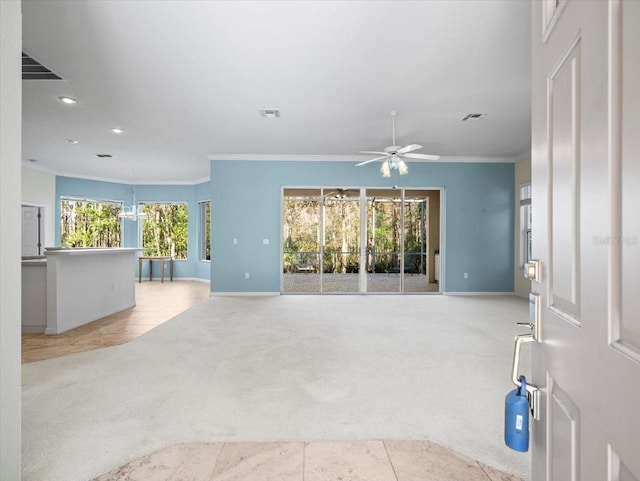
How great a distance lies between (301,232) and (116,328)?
4.00 meters

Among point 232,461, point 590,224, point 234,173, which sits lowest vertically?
point 232,461

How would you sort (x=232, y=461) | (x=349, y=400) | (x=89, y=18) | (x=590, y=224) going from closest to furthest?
1. (x=590, y=224)
2. (x=232, y=461)
3. (x=349, y=400)
4. (x=89, y=18)

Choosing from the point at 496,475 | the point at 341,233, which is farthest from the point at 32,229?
the point at 496,475

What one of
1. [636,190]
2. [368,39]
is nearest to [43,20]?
[368,39]

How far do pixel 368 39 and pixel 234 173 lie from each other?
485 centimetres

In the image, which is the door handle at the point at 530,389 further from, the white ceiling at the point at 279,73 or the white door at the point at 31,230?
the white door at the point at 31,230

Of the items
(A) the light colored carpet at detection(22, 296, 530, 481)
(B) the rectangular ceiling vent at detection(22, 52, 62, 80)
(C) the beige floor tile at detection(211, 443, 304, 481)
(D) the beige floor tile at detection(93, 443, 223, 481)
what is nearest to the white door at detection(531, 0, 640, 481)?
(C) the beige floor tile at detection(211, 443, 304, 481)

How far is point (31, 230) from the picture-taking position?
877cm

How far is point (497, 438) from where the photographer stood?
2.10m

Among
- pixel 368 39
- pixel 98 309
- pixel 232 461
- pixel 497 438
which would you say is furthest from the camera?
pixel 98 309

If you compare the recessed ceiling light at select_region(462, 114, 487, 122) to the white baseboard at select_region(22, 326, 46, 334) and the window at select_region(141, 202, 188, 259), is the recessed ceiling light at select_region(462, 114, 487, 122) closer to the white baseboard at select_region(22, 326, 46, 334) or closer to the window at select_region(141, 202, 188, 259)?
the white baseboard at select_region(22, 326, 46, 334)

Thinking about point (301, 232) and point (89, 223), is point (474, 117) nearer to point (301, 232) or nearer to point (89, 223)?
point (301, 232)

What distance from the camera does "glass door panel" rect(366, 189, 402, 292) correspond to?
7984 millimetres

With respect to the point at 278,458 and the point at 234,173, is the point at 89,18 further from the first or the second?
the point at 234,173
